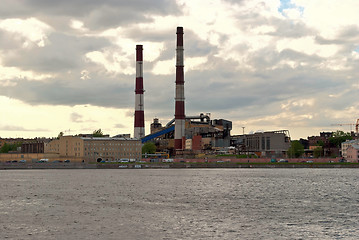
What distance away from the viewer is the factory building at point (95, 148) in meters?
172

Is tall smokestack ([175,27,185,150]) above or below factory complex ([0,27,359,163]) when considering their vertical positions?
above

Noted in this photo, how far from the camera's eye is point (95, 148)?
17375 centimetres

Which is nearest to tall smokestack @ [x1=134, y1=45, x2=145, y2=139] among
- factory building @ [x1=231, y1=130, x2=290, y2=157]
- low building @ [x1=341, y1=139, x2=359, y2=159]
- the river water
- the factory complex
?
the factory complex

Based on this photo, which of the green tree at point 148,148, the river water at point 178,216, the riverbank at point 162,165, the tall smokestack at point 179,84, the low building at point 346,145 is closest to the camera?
the river water at point 178,216

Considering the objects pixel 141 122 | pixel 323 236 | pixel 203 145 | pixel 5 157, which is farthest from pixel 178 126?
pixel 323 236

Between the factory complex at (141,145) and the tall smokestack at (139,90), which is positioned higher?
the tall smokestack at (139,90)

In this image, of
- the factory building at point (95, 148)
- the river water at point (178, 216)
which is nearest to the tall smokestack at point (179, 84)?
the factory building at point (95, 148)

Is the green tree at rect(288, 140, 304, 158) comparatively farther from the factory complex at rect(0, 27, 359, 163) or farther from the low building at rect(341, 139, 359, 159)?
the low building at rect(341, 139, 359, 159)

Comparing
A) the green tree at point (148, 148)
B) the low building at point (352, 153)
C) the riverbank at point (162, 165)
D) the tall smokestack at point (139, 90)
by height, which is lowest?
the riverbank at point (162, 165)

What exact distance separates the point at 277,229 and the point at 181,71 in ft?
424

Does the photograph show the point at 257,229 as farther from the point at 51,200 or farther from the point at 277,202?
the point at 51,200

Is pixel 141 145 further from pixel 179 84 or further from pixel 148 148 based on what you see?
pixel 179 84

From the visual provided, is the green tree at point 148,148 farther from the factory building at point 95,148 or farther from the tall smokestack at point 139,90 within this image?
the tall smokestack at point 139,90

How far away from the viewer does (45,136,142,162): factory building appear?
172 m
